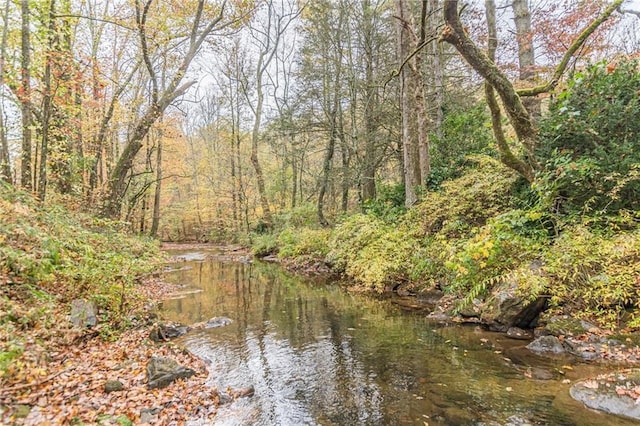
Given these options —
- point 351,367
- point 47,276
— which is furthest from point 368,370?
point 47,276

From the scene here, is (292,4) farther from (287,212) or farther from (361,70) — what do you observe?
(287,212)

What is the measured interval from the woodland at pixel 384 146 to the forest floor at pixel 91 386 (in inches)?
5.6

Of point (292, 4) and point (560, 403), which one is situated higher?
point (292, 4)

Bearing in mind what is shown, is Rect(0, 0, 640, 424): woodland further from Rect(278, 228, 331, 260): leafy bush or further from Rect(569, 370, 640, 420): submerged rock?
Rect(569, 370, 640, 420): submerged rock

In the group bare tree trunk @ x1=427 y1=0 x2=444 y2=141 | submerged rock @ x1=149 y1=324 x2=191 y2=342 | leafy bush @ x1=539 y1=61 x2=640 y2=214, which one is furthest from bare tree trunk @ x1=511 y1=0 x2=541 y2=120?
submerged rock @ x1=149 y1=324 x2=191 y2=342

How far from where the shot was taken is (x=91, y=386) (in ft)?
13.5

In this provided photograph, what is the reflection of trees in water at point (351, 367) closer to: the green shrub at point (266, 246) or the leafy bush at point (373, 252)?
the leafy bush at point (373, 252)

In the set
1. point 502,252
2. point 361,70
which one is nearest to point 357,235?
point 502,252

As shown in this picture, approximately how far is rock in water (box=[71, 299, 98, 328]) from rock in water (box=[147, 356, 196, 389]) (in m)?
1.65

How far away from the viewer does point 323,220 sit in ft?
62.2

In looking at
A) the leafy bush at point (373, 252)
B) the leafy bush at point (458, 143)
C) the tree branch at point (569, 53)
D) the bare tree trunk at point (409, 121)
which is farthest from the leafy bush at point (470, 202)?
the tree branch at point (569, 53)

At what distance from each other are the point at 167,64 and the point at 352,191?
39.4ft

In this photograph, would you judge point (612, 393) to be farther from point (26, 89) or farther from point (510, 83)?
point (26, 89)

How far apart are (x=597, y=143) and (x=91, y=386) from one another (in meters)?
8.75
